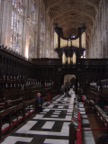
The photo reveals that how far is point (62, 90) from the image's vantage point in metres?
20.9

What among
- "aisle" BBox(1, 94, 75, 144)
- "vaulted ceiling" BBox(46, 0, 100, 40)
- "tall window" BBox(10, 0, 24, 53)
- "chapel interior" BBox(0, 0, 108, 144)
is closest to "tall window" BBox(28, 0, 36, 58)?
"chapel interior" BBox(0, 0, 108, 144)

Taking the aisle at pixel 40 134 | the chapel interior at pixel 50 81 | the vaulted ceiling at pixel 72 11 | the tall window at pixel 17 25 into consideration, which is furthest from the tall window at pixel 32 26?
the aisle at pixel 40 134

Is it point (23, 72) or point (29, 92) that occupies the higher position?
point (23, 72)

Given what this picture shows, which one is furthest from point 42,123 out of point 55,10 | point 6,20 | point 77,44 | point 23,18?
point 55,10

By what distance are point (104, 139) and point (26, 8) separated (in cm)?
2030

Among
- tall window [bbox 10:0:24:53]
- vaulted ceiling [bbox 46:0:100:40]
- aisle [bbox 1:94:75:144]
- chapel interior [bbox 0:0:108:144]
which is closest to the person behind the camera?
aisle [bbox 1:94:75:144]

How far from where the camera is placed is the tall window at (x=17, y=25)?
17.3 metres

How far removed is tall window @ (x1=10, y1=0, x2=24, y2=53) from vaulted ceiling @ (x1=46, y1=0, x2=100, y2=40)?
15079 millimetres

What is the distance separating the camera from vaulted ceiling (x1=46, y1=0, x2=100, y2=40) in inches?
1310

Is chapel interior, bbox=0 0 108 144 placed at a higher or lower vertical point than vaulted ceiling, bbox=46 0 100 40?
lower

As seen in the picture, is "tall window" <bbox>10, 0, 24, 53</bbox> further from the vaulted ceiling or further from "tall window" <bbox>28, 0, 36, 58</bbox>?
the vaulted ceiling

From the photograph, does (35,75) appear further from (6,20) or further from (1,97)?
(1,97)

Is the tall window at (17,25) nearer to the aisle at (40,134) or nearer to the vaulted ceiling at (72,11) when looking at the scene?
the aisle at (40,134)

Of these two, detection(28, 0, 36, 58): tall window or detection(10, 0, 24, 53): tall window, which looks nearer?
detection(10, 0, 24, 53): tall window
